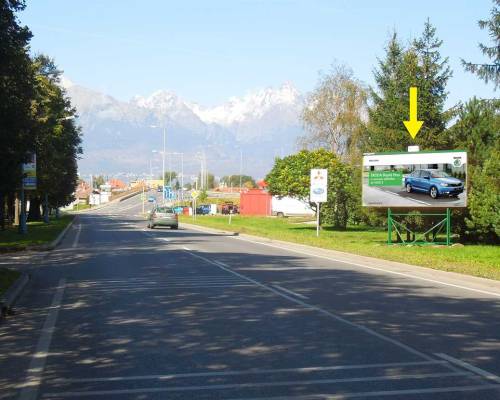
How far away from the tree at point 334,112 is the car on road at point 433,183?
3454 centimetres

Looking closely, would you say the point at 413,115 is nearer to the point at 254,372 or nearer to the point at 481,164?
the point at 481,164

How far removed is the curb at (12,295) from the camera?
11789 millimetres

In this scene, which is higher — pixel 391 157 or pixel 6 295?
pixel 391 157

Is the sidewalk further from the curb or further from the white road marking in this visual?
the curb

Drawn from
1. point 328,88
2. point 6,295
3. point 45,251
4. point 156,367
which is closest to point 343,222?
point 328,88

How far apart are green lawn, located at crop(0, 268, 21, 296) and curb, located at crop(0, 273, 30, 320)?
0.33 ft

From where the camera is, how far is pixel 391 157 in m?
29.6

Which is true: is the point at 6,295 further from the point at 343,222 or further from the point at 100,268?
the point at 343,222

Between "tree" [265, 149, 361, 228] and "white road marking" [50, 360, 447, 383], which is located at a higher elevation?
"tree" [265, 149, 361, 228]

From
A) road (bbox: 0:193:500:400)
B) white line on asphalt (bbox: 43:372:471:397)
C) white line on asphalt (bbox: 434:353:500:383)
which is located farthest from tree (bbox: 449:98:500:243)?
white line on asphalt (bbox: 43:372:471:397)

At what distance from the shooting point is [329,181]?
5225 centimetres

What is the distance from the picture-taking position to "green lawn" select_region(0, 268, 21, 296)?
14609 mm

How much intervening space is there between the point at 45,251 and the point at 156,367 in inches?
826

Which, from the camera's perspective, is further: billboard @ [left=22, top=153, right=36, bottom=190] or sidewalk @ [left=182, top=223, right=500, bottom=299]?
billboard @ [left=22, top=153, right=36, bottom=190]
